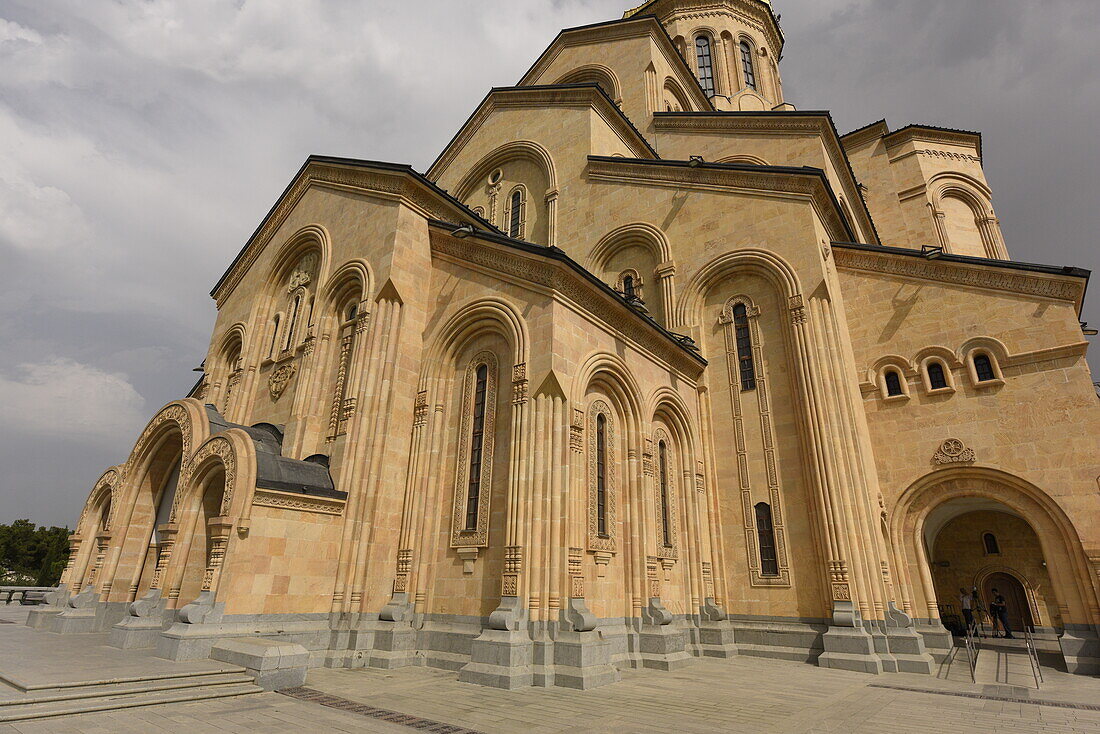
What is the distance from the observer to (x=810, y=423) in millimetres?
13539

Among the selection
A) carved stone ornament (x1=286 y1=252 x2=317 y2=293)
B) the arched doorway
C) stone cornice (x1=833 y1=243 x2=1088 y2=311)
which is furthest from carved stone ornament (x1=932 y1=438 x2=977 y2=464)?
carved stone ornament (x1=286 y1=252 x2=317 y2=293)

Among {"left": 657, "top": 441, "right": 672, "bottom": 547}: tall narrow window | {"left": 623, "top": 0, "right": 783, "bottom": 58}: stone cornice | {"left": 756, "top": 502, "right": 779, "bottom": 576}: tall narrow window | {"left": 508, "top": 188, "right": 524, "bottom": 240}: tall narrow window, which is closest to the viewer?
{"left": 657, "top": 441, "right": 672, "bottom": 547}: tall narrow window

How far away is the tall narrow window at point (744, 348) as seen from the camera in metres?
15.4

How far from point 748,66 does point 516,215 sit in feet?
64.5

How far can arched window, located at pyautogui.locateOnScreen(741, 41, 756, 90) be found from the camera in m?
31.4

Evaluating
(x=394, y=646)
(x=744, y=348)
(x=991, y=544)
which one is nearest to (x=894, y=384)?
(x=744, y=348)

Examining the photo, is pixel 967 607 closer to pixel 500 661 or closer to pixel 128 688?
pixel 500 661

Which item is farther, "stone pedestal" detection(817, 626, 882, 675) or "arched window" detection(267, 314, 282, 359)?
"arched window" detection(267, 314, 282, 359)

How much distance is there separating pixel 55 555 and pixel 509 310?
171 ft

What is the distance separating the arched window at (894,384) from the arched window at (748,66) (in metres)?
22.0

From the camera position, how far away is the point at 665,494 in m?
13.9

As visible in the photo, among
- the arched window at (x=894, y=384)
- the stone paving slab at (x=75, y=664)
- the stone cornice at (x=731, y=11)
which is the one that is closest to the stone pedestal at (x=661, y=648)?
the stone paving slab at (x=75, y=664)

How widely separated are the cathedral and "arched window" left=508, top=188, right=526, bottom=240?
6.45 ft

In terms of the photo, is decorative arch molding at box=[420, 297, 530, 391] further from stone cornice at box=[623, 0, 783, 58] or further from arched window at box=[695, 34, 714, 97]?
stone cornice at box=[623, 0, 783, 58]
